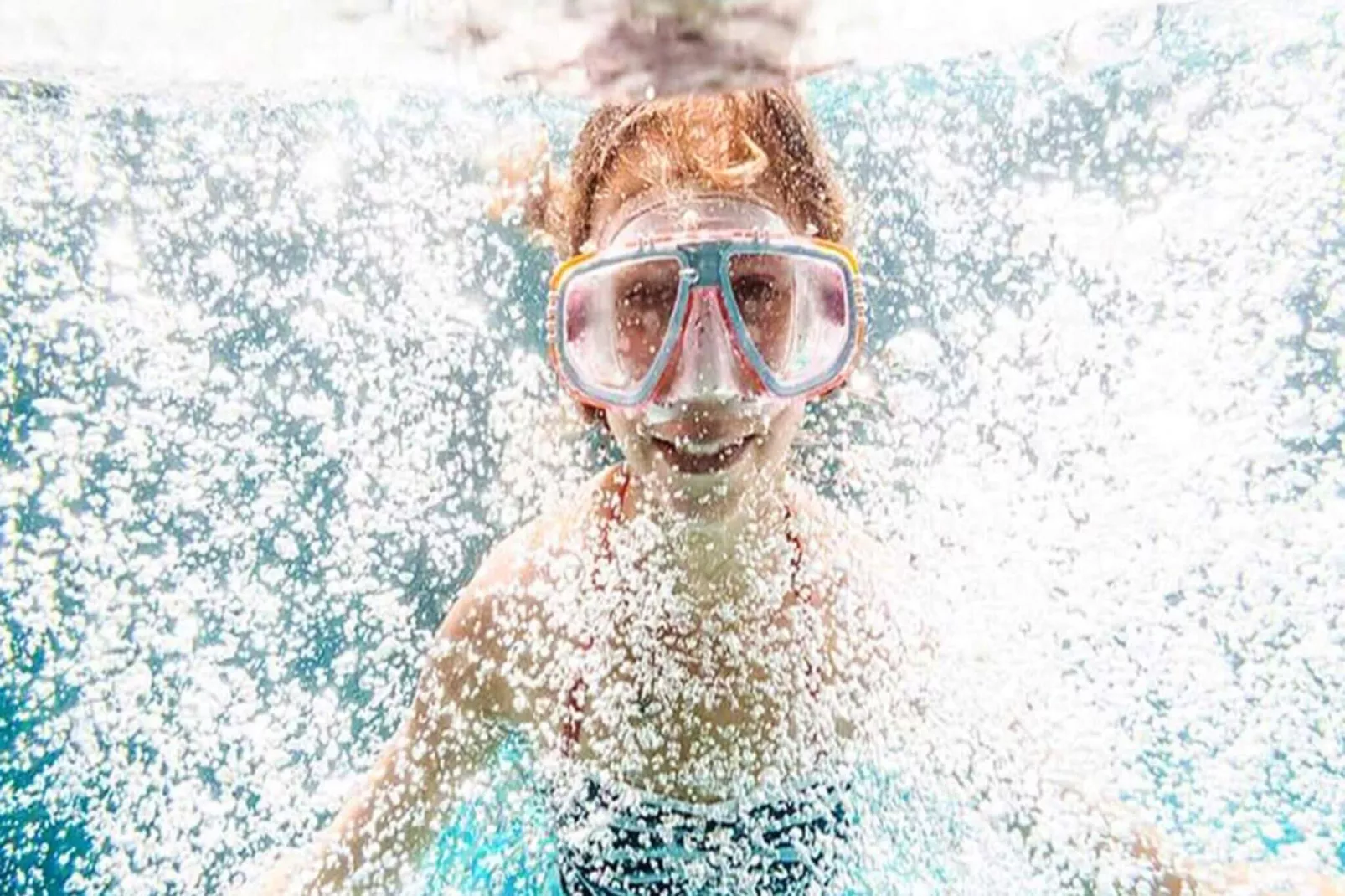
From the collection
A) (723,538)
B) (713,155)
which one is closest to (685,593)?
(723,538)

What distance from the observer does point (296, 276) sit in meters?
8.98

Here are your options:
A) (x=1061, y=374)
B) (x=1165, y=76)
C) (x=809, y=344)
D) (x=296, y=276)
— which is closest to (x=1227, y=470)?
(x=1061, y=374)

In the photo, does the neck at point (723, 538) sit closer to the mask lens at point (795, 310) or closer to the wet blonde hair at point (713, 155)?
the mask lens at point (795, 310)

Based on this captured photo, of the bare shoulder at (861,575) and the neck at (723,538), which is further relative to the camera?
the bare shoulder at (861,575)

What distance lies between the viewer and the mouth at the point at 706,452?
2.60m

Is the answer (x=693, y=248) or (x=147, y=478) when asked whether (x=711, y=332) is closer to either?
(x=693, y=248)

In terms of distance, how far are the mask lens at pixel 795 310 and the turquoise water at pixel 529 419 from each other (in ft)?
6.12

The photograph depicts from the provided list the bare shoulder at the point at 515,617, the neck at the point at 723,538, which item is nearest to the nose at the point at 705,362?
the neck at the point at 723,538

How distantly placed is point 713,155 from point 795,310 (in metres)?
0.61

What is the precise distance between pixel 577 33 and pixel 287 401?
7467mm

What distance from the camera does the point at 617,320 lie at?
2707mm

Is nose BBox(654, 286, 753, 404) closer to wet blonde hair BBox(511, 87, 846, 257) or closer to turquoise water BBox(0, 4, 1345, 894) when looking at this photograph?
wet blonde hair BBox(511, 87, 846, 257)

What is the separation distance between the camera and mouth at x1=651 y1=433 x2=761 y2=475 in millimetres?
2602

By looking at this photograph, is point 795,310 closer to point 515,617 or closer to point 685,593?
point 685,593
